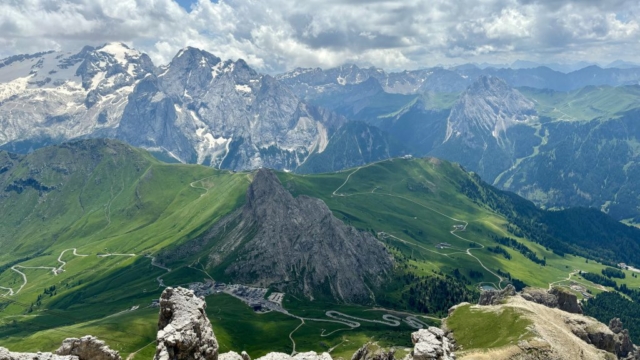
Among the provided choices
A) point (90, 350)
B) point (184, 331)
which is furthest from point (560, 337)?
point (90, 350)

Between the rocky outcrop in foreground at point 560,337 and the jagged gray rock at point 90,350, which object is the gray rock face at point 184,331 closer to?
the jagged gray rock at point 90,350

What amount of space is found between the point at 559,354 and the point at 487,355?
19.4 metres

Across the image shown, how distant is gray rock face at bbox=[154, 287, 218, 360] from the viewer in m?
44.3

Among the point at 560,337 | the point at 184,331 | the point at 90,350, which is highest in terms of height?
the point at 184,331

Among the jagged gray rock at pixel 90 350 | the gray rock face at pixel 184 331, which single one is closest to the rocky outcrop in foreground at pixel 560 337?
the gray rock face at pixel 184 331

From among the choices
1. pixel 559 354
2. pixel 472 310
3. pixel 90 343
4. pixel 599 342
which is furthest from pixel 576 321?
pixel 90 343

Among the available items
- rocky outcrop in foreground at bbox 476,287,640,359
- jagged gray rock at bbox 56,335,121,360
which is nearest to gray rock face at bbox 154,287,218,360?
jagged gray rock at bbox 56,335,121,360

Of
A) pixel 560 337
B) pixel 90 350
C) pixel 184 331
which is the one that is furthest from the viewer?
pixel 560 337

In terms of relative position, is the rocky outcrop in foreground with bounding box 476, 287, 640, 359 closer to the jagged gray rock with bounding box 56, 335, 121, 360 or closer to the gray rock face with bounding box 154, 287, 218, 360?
the gray rock face with bounding box 154, 287, 218, 360

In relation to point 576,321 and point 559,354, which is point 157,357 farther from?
point 576,321

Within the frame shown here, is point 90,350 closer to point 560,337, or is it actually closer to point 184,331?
point 184,331

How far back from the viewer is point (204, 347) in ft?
156

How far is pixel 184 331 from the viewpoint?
1821 inches

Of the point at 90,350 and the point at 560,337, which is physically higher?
the point at 90,350
